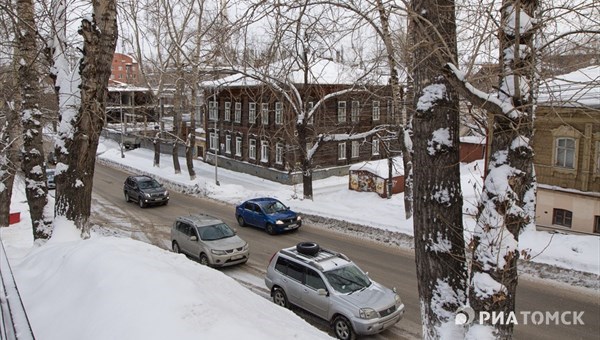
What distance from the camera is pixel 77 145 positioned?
8.87m

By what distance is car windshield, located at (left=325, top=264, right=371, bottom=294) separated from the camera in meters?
10.7

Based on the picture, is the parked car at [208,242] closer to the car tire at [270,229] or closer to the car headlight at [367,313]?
the car tire at [270,229]

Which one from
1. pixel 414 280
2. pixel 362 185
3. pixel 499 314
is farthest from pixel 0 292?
pixel 362 185

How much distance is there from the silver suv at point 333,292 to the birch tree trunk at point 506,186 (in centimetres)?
532

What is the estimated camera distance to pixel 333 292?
10.5m

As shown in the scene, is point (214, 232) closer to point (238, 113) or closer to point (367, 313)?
point (367, 313)

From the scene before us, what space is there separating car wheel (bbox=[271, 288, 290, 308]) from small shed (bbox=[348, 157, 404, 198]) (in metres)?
15.6

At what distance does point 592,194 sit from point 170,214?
19.2m

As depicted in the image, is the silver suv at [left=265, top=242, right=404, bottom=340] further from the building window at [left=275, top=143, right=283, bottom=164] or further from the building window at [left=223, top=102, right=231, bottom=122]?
the building window at [left=223, top=102, right=231, bottom=122]

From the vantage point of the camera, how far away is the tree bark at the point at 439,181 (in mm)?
5191

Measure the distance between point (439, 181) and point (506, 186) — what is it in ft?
2.31

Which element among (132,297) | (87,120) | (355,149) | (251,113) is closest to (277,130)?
(251,113)

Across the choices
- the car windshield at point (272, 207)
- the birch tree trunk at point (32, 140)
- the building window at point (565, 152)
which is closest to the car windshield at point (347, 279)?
the birch tree trunk at point (32, 140)

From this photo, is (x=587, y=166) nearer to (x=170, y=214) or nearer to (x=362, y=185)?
(x=362, y=185)
